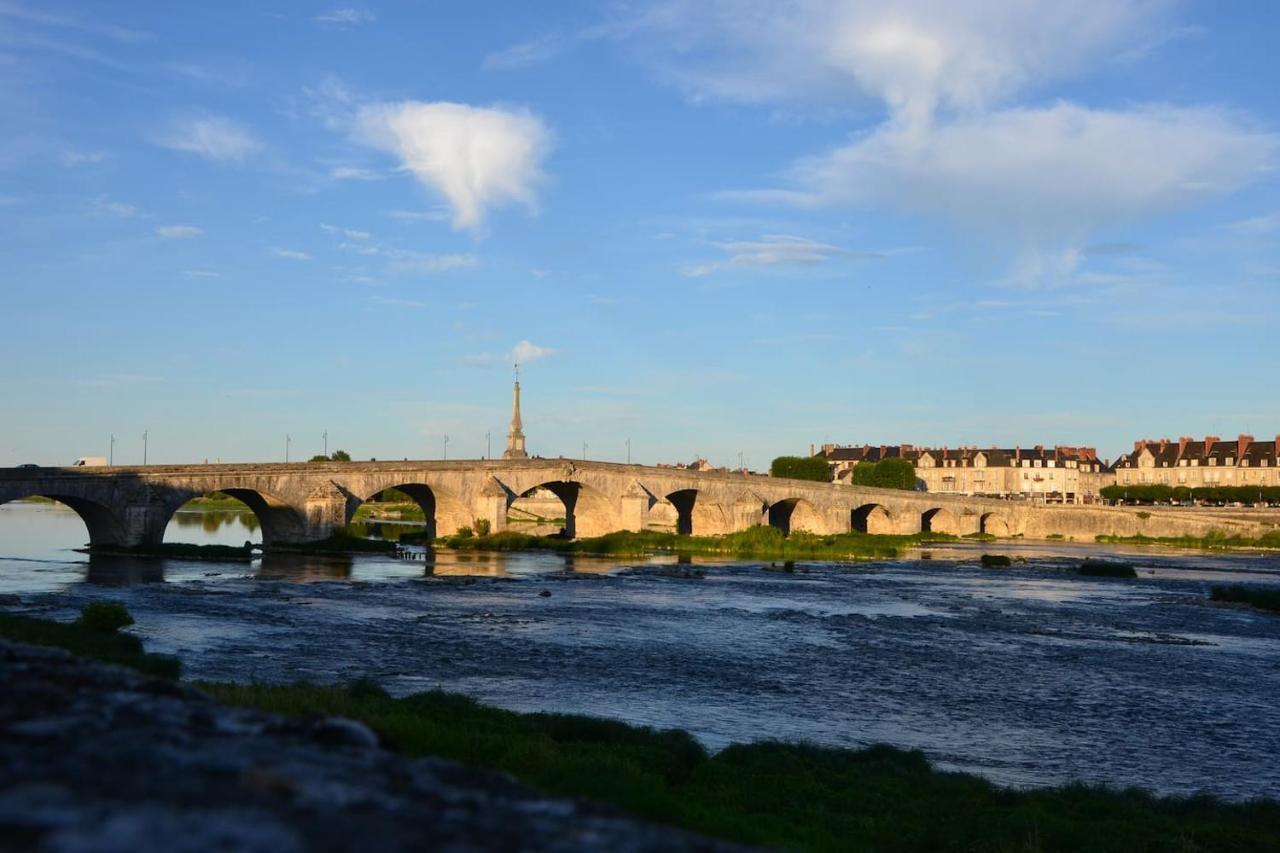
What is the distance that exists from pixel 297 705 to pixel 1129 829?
926cm

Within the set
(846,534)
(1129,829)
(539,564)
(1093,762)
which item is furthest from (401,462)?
(1129,829)

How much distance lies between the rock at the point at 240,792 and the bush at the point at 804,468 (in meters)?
133

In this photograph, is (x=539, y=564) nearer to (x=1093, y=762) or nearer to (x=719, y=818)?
(x=1093, y=762)

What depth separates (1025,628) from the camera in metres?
Result: 35.7

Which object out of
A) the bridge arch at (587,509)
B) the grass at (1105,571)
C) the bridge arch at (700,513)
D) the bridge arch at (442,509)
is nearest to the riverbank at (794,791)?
the grass at (1105,571)

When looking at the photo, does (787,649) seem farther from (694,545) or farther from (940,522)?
(940,522)

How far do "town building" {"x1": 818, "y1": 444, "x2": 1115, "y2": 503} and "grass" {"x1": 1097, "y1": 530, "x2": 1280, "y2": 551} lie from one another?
174 feet

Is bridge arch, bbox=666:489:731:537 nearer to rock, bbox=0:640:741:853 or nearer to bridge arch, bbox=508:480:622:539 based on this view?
bridge arch, bbox=508:480:622:539

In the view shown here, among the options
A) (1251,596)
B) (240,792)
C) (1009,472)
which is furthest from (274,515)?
(1009,472)

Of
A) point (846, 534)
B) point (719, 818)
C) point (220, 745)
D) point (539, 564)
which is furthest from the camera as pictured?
point (846, 534)

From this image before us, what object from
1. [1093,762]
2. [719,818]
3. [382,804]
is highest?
[382,804]

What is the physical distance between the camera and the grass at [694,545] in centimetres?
6762

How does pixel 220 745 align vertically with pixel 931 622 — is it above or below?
above

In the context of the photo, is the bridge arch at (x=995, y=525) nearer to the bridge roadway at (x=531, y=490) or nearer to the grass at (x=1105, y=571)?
the bridge roadway at (x=531, y=490)
